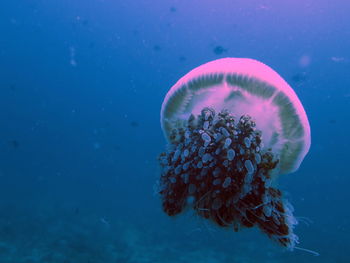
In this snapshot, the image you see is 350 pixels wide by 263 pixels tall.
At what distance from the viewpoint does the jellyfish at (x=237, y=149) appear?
303cm

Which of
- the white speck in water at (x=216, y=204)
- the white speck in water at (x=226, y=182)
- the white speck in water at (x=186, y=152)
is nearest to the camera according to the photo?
the white speck in water at (x=226, y=182)

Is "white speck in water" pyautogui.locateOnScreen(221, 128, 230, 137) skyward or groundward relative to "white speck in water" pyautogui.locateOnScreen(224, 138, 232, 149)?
skyward

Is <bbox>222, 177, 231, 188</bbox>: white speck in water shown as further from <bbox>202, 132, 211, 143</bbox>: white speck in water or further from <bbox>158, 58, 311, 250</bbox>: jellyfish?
<bbox>202, 132, 211, 143</bbox>: white speck in water

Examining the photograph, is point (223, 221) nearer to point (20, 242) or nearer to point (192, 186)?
point (192, 186)

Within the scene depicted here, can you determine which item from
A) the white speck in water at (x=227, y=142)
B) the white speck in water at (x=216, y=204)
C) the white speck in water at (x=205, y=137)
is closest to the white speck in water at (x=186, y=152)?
the white speck in water at (x=205, y=137)

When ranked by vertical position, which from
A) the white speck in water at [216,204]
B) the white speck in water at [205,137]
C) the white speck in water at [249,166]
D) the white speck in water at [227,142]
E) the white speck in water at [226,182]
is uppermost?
the white speck in water at [205,137]

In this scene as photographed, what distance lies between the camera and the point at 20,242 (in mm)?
12867

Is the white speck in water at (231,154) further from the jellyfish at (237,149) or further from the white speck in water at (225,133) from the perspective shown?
the white speck in water at (225,133)

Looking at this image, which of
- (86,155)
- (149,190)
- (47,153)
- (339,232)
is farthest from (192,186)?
(86,155)

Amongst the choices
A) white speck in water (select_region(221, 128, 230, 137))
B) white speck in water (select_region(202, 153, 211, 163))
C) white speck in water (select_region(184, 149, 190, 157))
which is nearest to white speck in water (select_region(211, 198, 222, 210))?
white speck in water (select_region(202, 153, 211, 163))

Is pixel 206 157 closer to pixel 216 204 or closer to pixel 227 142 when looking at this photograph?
pixel 227 142

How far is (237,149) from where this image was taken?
3033mm

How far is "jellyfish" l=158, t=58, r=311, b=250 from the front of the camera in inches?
119

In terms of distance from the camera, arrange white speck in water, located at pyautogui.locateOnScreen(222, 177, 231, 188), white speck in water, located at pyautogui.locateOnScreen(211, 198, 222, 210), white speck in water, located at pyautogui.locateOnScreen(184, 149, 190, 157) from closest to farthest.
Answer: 1. white speck in water, located at pyautogui.locateOnScreen(222, 177, 231, 188)
2. white speck in water, located at pyautogui.locateOnScreen(211, 198, 222, 210)
3. white speck in water, located at pyautogui.locateOnScreen(184, 149, 190, 157)
